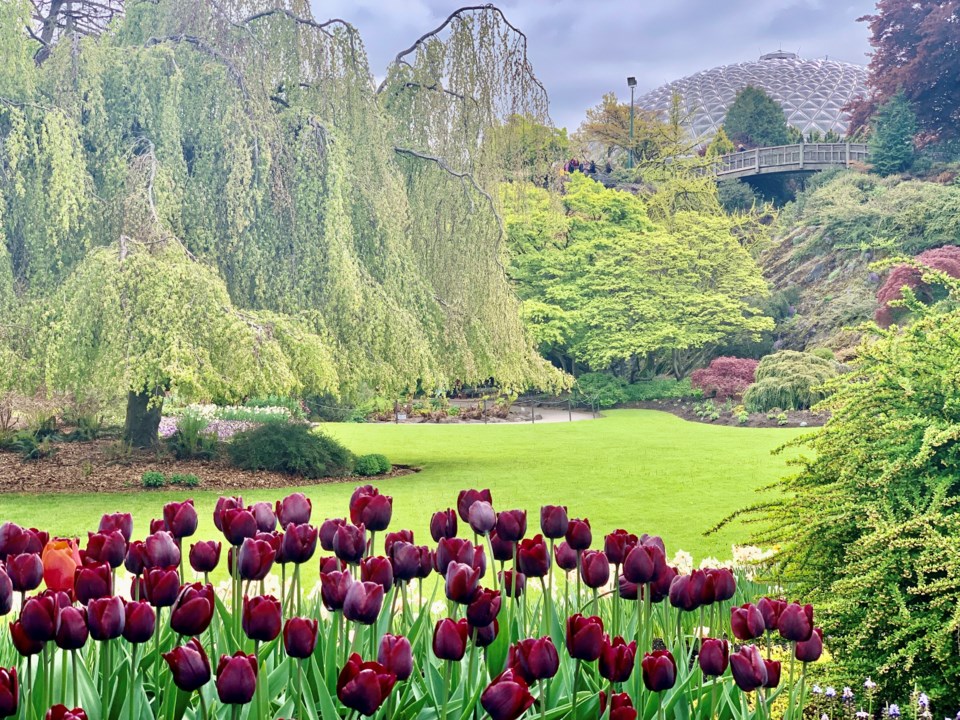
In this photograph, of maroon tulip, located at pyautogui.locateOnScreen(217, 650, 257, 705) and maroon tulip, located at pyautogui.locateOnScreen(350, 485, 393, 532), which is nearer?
maroon tulip, located at pyautogui.locateOnScreen(217, 650, 257, 705)

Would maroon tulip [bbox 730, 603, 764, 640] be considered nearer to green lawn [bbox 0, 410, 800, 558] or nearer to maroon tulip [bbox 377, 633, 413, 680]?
maroon tulip [bbox 377, 633, 413, 680]

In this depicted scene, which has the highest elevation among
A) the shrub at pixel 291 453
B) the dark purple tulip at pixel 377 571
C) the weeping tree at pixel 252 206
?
the weeping tree at pixel 252 206

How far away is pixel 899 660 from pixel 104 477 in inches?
284

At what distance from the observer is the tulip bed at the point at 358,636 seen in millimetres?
1240

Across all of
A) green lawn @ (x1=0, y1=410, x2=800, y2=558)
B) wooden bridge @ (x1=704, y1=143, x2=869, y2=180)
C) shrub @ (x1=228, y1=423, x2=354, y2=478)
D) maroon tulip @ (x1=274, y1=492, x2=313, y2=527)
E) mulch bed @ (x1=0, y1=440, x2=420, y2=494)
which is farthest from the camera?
wooden bridge @ (x1=704, y1=143, x2=869, y2=180)

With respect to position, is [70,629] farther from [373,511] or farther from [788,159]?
[788,159]

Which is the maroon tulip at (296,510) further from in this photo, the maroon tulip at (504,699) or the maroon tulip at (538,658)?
the maroon tulip at (504,699)

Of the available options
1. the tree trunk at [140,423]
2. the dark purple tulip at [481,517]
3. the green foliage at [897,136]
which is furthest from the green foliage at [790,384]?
the dark purple tulip at [481,517]

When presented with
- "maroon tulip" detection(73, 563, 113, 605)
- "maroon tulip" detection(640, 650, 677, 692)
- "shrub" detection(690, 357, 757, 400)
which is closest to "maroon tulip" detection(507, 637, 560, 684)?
"maroon tulip" detection(640, 650, 677, 692)

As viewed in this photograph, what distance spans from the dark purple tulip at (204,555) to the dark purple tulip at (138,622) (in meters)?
0.33

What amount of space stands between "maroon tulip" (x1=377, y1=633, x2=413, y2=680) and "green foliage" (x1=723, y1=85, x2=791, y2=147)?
106 feet

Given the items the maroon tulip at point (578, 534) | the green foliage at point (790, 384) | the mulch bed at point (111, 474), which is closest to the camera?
the maroon tulip at point (578, 534)

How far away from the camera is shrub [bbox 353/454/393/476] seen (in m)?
9.22

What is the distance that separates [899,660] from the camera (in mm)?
2791
